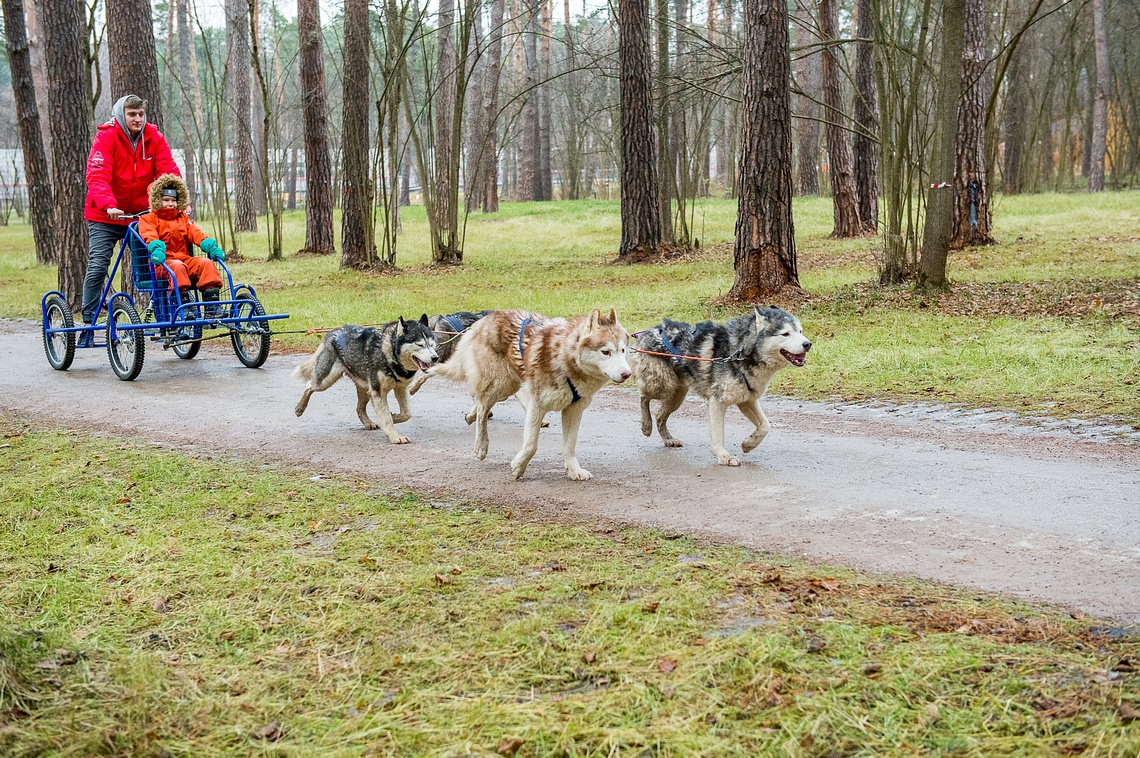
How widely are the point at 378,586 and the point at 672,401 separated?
3.69 metres

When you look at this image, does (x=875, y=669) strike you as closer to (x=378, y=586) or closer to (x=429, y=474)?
(x=378, y=586)

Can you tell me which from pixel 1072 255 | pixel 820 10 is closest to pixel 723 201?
pixel 820 10

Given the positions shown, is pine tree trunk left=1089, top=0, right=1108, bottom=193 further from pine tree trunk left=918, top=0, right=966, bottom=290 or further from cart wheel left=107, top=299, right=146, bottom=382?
cart wheel left=107, top=299, right=146, bottom=382

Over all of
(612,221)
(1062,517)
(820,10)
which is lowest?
(1062,517)

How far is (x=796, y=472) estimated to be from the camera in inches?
271

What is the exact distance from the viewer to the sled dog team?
22.0 ft

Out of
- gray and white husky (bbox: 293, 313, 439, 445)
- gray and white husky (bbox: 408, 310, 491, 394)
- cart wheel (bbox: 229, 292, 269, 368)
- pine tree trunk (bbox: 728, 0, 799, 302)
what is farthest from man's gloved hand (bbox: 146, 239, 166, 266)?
pine tree trunk (bbox: 728, 0, 799, 302)

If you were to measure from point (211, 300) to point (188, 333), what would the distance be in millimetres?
630

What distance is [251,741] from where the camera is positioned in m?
3.30

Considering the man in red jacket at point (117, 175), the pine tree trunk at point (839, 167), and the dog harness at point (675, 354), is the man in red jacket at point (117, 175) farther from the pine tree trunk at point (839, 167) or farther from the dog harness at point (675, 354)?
the pine tree trunk at point (839, 167)

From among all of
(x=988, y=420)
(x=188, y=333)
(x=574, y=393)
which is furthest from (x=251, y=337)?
(x=988, y=420)

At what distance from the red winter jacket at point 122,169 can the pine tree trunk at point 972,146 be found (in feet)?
45.9

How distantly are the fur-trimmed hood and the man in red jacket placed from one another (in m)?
0.34

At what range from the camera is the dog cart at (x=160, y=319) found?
10945 millimetres
